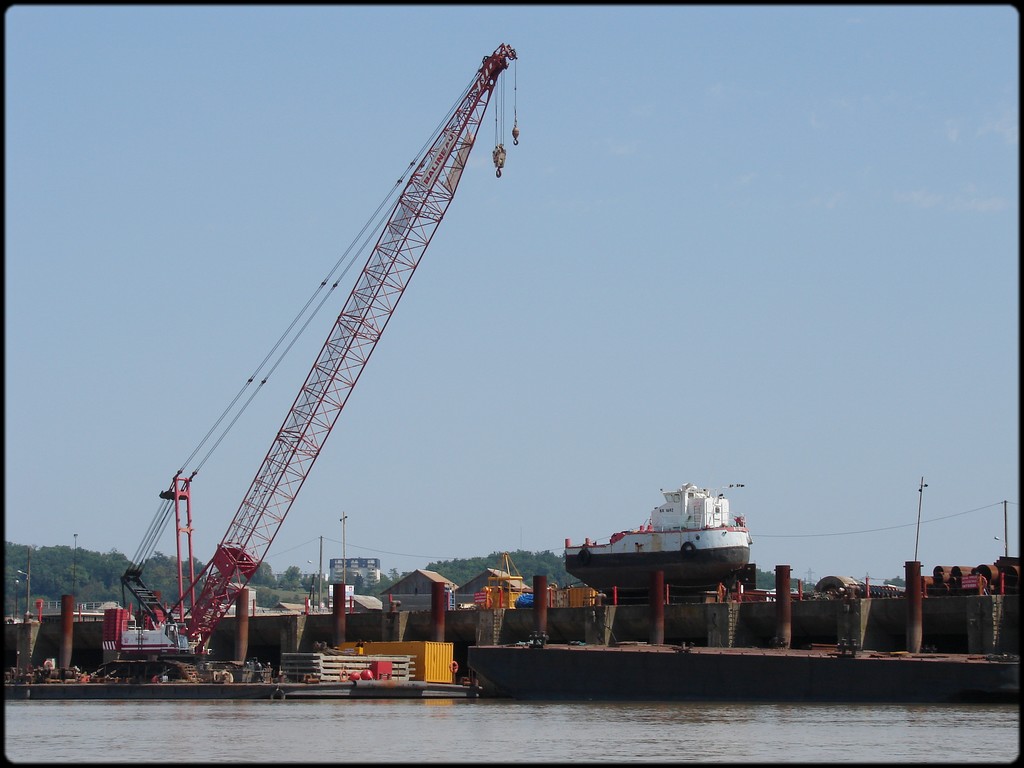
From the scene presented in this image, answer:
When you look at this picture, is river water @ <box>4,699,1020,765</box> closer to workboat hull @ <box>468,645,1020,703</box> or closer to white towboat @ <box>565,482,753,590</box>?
workboat hull @ <box>468,645,1020,703</box>

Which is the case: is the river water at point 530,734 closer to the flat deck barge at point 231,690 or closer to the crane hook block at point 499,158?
the flat deck barge at point 231,690

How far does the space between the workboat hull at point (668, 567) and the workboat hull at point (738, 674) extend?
13757 millimetres

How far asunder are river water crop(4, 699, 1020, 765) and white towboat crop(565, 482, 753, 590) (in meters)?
17.0

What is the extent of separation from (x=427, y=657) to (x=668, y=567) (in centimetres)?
1205

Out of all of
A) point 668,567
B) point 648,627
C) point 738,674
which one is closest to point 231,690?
point 648,627

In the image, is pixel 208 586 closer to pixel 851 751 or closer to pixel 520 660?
pixel 520 660

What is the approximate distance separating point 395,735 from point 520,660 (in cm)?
1551

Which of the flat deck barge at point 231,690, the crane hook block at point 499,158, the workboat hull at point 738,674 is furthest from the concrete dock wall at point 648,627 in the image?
the crane hook block at point 499,158

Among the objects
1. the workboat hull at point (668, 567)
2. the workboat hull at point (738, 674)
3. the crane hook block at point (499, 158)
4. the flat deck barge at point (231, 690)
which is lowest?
the flat deck barge at point (231, 690)

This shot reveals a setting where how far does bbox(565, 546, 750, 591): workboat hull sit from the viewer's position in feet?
211

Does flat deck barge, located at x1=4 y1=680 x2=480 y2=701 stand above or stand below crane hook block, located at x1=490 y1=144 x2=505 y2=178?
below

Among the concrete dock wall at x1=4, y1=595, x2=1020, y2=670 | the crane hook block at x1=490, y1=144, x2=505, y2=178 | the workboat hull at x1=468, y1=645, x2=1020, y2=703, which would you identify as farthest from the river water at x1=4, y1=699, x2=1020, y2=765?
the crane hook block at x1=490, y1=144, x2=505, y2=178

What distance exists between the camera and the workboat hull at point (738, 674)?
42031 millimetres

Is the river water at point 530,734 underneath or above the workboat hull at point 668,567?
underneath
